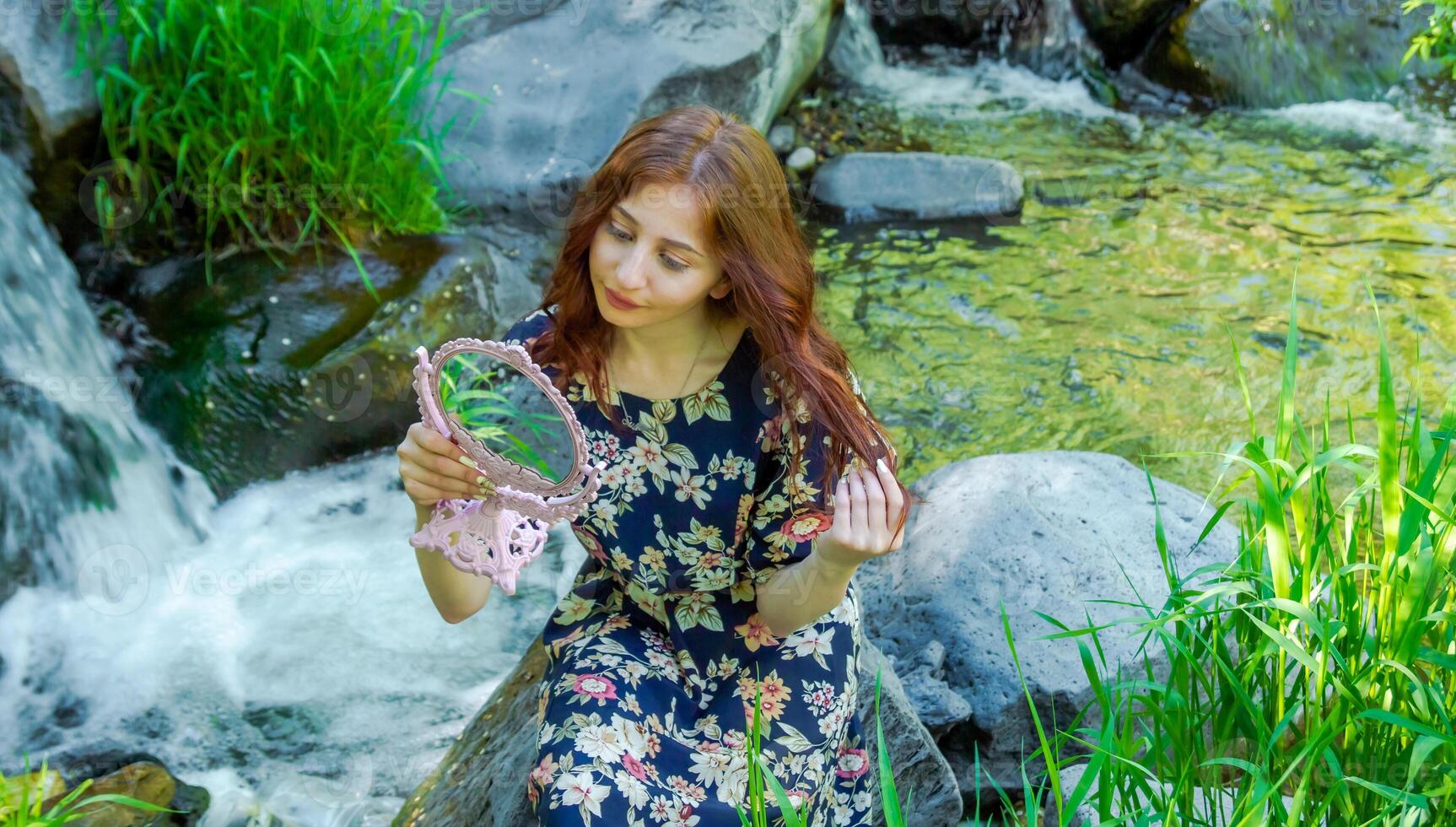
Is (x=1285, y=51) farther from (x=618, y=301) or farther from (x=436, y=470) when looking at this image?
(x=436, y=470)

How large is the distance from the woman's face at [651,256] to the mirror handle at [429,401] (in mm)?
310

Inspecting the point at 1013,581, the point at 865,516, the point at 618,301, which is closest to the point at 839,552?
the point at 865,516

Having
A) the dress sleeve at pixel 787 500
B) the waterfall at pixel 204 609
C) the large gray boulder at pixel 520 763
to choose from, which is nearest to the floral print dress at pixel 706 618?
the dress sleeve at pixel 787 500

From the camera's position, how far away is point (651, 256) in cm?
192

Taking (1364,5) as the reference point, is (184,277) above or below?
below

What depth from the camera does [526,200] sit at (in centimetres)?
497

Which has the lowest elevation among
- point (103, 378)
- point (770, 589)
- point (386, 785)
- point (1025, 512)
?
point (386, 785)

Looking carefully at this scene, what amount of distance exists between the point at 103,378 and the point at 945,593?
2575mm

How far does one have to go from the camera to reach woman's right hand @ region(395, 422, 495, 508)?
6.03 ft

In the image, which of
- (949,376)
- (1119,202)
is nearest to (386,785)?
(949,376)

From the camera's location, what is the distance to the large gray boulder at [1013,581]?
8.75 feet

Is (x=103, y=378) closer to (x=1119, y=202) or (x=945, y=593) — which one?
(x=945, y=593)

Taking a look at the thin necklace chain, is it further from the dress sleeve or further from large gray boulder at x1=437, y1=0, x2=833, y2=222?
large gray boulder at x1=437, y1=0, x2=833, y2=222

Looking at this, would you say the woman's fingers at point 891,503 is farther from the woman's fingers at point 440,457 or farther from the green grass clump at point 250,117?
the green grass clump at point 250,117
